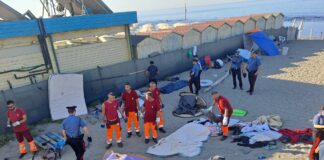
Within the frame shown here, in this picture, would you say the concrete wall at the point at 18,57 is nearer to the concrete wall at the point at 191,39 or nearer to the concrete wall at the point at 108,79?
the concrete wall at the point at 108,79

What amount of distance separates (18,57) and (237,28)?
1690 cm

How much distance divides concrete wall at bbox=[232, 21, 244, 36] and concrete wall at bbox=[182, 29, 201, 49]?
4588mm

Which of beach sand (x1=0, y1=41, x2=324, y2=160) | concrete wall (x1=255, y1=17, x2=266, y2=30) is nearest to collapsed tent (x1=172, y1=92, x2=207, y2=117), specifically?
beach sand (x1=0, y1=41, x2=324, y2=160)

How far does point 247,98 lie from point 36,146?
353 inches

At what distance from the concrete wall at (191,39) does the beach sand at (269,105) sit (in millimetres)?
2194

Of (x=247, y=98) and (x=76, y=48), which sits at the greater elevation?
(x=76, y=48)

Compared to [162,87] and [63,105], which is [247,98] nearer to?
[162,87]

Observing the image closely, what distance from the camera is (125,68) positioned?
14.8 metres

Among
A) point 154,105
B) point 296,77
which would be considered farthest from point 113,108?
point 296,77

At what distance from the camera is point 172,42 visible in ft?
57.4

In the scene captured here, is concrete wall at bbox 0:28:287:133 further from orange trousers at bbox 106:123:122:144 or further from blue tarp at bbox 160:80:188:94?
orange trousers at bbox 106:123:122:144

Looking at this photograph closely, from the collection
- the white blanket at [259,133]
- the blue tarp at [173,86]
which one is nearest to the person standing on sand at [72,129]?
the white blanket at [259,133]

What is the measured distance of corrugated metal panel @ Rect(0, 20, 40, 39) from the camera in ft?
34.7

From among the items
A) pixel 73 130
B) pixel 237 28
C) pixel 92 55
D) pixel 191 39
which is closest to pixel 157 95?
pixel 73 130
